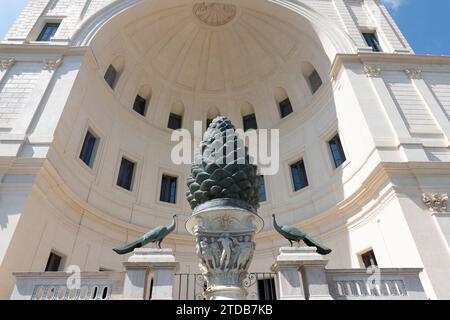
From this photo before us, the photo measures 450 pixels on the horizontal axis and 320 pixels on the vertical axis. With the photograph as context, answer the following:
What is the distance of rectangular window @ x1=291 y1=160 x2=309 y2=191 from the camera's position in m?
18.6

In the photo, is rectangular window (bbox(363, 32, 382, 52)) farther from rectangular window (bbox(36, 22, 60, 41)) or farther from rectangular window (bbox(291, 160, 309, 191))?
rectangular window (bbox(36, 22, 60, 41))

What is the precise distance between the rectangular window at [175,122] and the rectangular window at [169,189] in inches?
163

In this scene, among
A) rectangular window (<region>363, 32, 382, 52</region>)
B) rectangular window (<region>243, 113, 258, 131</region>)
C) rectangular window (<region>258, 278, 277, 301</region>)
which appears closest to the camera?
rectangular window (<region>258, 278, 277, 301</region>)

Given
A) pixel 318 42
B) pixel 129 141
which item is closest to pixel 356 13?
pixel 318 42

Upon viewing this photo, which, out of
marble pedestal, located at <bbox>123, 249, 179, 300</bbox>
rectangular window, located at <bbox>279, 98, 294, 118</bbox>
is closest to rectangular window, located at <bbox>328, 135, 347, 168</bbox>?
rectangular window, located at <bbox>279, 98, 294, 118</bbox>

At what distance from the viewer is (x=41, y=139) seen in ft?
43.0

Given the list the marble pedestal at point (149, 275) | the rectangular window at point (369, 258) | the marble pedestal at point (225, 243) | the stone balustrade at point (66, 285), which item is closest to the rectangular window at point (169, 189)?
the rectangular window at point (369, 258)

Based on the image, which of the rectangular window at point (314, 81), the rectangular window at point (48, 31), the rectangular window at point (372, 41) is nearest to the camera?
the rectangular window at point (48, 31)

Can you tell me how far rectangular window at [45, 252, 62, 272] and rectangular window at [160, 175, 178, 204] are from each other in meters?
7.09

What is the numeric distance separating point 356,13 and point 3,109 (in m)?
21.8

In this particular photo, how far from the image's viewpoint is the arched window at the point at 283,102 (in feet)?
71.5

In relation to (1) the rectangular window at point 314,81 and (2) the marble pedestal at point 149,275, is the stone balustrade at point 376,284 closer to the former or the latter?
(2) the marble pedestal at point 149,275

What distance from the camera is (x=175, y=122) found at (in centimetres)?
2297

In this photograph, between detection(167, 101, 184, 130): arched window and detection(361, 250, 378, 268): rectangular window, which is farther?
detection(167, 101, 184, 130): arched window
